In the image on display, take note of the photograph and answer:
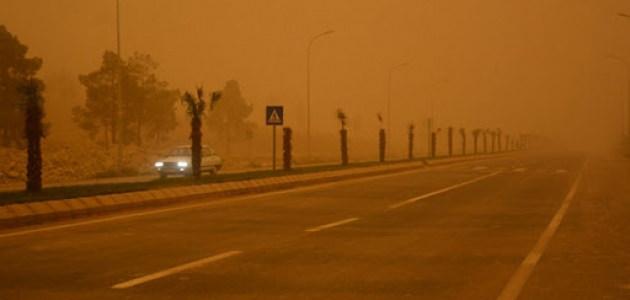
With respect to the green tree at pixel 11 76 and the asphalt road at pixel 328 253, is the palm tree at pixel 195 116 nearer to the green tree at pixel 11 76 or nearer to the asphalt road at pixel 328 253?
the asphalt road at pixel 328 253

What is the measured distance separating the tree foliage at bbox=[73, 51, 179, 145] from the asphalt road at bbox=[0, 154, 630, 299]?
5411 centimetres

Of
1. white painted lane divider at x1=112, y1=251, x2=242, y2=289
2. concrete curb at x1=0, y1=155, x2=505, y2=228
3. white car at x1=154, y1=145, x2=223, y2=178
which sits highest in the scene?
white car at x1=154, y1=145, x2=223, y2=178

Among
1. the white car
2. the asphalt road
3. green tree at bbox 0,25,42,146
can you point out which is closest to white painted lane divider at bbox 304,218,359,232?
the asphalt road

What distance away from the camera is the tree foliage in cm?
7200

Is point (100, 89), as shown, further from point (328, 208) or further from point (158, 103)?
point (328, 208)


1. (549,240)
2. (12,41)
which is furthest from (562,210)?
(12,41)

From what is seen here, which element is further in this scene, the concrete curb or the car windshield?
the car windshield

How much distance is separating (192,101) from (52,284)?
63.7 feet

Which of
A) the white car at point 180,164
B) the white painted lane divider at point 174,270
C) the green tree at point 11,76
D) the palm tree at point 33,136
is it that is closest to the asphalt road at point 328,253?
the white painted lane divider at point 174,270

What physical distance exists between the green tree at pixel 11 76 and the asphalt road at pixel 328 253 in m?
43.2

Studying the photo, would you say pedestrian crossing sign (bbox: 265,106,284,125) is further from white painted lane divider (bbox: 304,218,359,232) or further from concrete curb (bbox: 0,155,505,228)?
white painted lane divider (bbox: 304,218,359,232)

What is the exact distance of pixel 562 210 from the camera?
18750 mm

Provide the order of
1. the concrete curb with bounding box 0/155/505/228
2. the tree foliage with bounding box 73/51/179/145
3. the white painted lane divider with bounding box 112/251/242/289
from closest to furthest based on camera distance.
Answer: the white painted lane divider with bounding box 112/251/242/289
the concrete curb with bounding box 0/155/505/228
the tree foliage with bounding box 73/51/179/145

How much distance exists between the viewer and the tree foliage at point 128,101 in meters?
72.0
